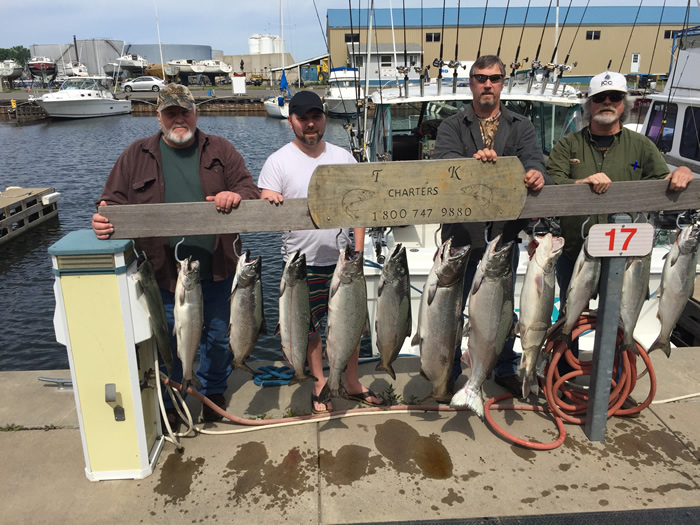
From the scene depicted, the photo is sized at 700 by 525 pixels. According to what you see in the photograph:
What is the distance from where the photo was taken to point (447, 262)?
285cm

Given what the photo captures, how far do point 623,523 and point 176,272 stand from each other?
2970 millimetres

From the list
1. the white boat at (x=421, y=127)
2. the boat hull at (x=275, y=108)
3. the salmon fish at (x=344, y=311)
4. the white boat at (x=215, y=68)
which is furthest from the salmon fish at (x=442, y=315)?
the white boat at (x=215, y=68)

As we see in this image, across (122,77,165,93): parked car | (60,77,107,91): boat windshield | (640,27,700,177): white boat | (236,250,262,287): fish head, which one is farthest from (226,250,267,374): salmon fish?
(122,77,165,93): parked car

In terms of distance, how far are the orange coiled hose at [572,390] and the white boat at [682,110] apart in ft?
23.8

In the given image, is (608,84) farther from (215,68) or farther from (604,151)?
(215,68)

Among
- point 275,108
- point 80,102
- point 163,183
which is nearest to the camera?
point 163,183

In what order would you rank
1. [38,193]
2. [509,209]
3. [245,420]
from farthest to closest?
[38,193] → [245,420] → [509,209]

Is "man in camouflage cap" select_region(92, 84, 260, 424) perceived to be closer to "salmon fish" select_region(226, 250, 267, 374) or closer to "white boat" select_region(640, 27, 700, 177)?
"salmon fish" select_region(226, 250, 267, 374)

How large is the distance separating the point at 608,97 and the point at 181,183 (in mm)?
2847

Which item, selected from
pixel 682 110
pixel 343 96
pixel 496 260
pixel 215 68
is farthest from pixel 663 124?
pixel 215 68

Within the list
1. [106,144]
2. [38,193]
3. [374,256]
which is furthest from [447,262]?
[106,144]

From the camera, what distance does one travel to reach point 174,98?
3186 mm

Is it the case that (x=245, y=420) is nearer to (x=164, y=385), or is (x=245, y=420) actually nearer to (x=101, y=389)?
(x=164, y=385)

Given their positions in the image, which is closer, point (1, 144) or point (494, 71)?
point (494, 71)
